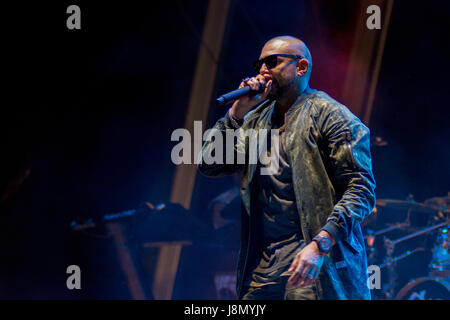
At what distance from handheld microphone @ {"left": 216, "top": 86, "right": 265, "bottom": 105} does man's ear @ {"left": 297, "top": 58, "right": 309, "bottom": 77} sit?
0.26 meters

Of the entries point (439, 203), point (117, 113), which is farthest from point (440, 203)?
point (117, 113)

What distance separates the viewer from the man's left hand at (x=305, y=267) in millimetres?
1839

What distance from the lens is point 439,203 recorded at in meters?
3.91

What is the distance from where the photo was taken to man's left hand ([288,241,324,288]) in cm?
184

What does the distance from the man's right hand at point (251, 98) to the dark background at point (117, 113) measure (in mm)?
2047

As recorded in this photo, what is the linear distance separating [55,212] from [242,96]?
10.7ft

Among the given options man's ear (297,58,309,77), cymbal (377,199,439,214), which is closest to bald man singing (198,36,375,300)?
man's ear (297,58,309,77)

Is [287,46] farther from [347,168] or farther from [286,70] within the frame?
[347,168]

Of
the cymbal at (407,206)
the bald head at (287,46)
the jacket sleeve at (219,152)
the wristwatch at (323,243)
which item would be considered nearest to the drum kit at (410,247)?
the cymbal at (407,206)

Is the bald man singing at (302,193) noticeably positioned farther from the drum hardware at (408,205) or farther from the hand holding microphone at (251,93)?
the drum hardware at (408,205)

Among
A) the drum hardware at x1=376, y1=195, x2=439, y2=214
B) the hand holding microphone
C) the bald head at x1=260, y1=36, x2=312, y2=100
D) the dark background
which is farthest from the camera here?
the dark background

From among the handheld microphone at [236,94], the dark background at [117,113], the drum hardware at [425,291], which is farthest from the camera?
the dark background at [117,113]

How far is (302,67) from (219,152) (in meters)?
0.64

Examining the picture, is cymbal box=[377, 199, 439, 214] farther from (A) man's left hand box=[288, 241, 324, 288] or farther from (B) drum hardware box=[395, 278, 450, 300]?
(A) man's left hand box=[288, 241, 324, 288]
